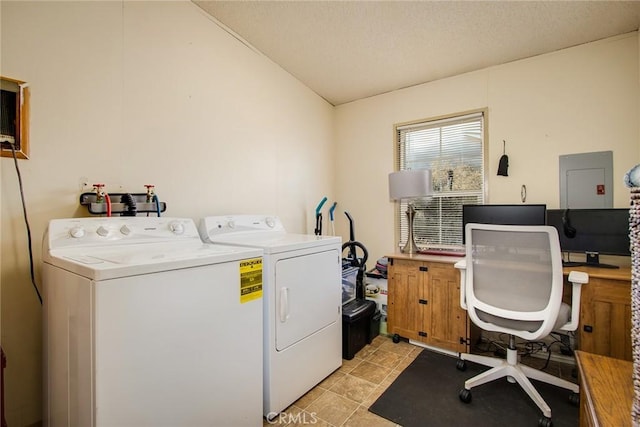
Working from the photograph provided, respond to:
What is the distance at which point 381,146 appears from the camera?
335 cm

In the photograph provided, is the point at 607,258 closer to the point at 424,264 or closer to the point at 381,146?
the point at 424,264

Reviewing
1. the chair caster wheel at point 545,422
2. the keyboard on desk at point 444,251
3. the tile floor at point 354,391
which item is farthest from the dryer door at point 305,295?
the chair caster wheel at point 545,422

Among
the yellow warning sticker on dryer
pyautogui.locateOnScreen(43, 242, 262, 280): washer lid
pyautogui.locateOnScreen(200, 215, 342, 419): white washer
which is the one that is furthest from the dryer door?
pyautogui.locateOnScreen(43, 242, 262, 280): washer lid

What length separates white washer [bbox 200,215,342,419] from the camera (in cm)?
159

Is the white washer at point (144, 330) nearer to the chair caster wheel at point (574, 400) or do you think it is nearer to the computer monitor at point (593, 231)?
the chair caster wheel at point (574, 400)

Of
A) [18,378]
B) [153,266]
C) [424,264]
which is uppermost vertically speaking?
[153,266]

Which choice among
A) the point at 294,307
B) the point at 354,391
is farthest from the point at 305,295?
the point at 354,391

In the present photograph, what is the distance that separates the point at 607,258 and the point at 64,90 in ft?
12.7

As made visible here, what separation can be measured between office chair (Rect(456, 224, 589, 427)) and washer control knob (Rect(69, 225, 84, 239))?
7.07 feet

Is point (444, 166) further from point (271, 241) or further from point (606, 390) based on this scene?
point (606, 390)

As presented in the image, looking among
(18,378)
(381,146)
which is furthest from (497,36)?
(18,378)

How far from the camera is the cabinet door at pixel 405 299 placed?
97.3 inches

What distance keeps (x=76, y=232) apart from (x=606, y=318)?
3.01m

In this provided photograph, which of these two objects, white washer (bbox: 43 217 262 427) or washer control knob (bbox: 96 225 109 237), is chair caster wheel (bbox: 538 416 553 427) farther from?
washer control knob (bbox: 96 225 109 237)
